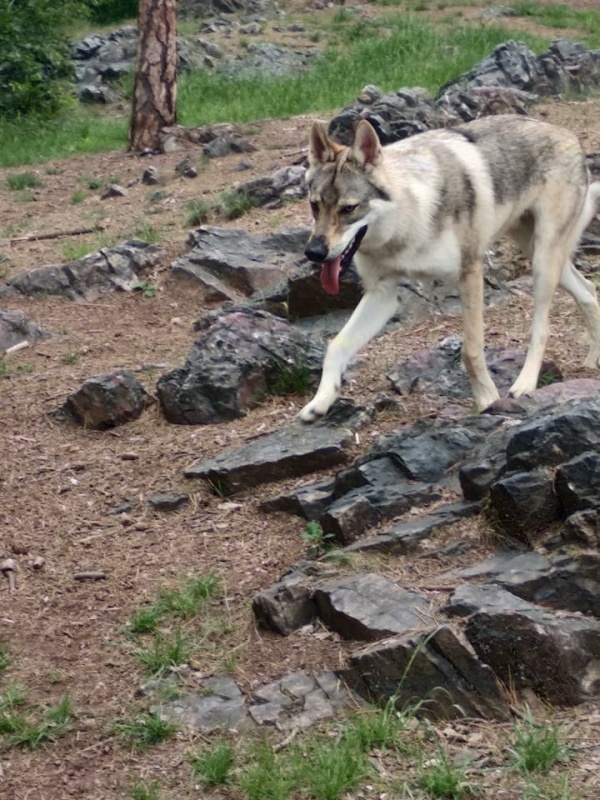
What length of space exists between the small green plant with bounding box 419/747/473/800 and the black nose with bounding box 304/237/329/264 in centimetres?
291

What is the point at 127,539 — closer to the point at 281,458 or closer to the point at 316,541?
the point at 281,458

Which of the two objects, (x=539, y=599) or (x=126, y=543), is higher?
(x=539, y=599)

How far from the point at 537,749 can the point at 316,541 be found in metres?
1.70

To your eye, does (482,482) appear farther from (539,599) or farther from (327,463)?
(327,463)

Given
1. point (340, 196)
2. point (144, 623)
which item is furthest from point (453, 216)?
point (144, 623)

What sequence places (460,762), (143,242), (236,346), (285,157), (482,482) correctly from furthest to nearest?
(285,157) < (143,242) < (236,346) < (482,482) < (460,762)

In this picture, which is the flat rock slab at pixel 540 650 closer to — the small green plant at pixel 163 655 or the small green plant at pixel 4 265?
the small green plant at pixel 163 655

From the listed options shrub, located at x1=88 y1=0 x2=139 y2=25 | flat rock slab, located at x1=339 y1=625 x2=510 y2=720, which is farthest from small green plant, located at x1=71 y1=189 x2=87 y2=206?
shrub, located at x1=88 y1=0 x2=139 y2=25

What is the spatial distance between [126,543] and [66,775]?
171 centimetres

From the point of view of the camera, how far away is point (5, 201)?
45.2 ft

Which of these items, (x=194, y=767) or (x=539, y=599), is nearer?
(x=194, y=767)

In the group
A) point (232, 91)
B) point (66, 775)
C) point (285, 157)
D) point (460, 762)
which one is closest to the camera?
point (460, 762)

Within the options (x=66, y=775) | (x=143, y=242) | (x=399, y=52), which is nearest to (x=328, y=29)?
(x=399, y=52)

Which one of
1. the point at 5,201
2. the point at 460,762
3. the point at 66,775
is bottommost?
the point at 5,201
